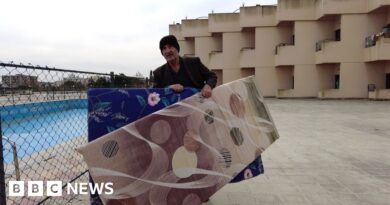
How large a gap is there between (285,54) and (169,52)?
20.5m

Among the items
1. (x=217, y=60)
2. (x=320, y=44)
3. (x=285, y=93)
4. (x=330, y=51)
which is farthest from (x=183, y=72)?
(x=217, y=60)

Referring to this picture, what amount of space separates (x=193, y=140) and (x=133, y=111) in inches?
20.2

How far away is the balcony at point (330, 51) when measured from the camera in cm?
1969

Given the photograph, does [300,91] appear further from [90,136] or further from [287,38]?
[90,136]

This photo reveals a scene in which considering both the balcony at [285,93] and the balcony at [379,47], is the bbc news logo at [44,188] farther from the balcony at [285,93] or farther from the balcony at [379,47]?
the balcony at [285,93]

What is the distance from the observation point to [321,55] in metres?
20.3

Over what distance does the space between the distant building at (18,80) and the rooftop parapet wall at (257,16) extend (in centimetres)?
2223

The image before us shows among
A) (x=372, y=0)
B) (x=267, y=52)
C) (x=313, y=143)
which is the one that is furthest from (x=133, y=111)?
(x=267, y=52)

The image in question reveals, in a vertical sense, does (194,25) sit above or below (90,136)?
above

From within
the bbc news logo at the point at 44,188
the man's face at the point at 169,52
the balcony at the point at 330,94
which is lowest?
the bbc news logo at the point at 44,188

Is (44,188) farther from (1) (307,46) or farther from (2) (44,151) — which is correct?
(1) (307,46)

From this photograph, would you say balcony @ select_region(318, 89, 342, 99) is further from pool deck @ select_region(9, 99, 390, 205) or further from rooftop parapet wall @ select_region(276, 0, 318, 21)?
pool deck @ select_region(9, 99, 390, 205)

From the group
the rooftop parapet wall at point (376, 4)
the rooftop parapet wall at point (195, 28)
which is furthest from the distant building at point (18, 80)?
the rooftop parapet wall at point (195, 28)

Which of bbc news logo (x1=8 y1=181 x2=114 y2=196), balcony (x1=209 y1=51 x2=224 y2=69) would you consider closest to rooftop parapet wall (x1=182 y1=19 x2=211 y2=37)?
balcony (x1=209 y1=51 x2=224 y2=69)
